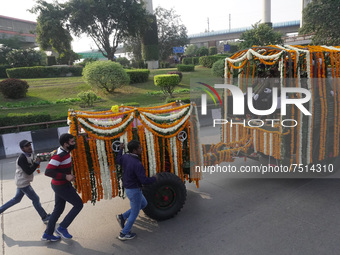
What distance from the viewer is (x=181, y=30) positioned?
1887 inches

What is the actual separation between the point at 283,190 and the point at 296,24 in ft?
202

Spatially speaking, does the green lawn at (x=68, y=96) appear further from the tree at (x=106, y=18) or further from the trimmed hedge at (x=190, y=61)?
the trimmed hedge at (x=190, y=61)

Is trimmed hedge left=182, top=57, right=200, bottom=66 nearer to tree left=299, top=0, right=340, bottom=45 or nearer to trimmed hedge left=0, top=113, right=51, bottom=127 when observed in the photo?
tree left=299, top=0, right=340, bottom=45

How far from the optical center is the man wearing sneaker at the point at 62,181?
13.7 ft

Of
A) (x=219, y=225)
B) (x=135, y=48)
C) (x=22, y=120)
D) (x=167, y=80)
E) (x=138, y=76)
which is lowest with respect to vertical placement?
(x=219, y=225)

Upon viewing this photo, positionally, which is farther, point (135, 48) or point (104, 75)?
point (135, 48)

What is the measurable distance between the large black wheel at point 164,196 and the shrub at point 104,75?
46.1ft

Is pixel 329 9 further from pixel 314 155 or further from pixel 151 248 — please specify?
pixel 151 248

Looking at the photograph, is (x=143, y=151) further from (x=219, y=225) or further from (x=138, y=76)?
(x=138, y=76)

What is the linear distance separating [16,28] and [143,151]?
171 feet

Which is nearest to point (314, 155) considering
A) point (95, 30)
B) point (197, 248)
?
point (197, 248)

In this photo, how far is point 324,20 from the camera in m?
23.7

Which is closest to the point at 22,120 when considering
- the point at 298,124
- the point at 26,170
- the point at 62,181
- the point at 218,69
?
the point at 26,170

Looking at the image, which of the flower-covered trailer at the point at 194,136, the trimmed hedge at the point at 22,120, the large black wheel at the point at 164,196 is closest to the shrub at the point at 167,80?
the trimmed hedge at the point at 22,120
